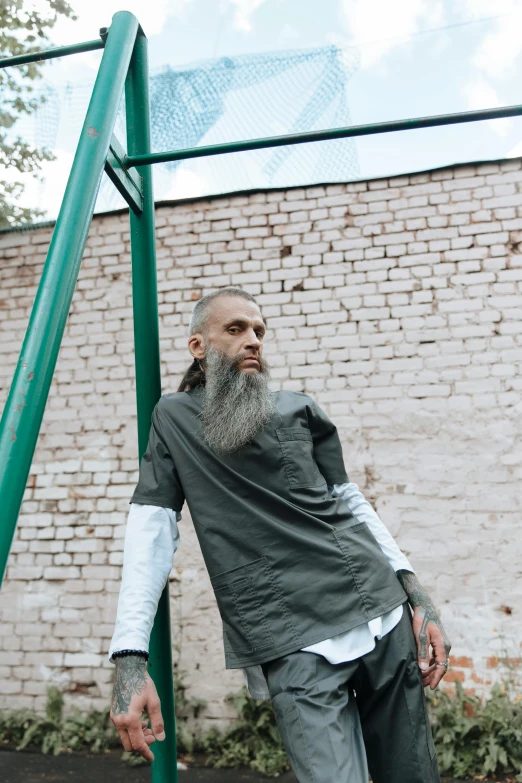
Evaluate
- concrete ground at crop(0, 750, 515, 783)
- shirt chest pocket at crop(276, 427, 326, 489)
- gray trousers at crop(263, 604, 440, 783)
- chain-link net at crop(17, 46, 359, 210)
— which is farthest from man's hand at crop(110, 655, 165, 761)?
chain-link net at crop(17, 46, 359, 210)

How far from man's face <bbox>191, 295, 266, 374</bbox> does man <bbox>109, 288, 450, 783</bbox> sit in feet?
0.21

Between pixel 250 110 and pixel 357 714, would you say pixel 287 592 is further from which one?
pixel 250 110

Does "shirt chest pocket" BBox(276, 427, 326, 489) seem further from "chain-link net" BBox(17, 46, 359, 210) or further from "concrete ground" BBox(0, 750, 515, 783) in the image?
"chain-link net" BBox(17, 46, 359, 210)

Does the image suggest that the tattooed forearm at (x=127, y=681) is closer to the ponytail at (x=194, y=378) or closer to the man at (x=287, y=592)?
the man at (x=287, y=592)

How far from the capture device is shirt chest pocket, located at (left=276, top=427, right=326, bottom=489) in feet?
6.02

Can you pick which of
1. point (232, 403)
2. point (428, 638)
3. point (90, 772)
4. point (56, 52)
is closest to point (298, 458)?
point (232, 403)

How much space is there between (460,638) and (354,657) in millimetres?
2544

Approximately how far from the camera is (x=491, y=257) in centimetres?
421

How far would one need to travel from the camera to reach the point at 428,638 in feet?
5.96

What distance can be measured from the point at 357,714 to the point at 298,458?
27.3 inches

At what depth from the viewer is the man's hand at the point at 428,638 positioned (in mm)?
1772

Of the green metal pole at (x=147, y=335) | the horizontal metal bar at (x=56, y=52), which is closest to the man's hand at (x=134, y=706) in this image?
the green metal pole at (x=147, y=335)

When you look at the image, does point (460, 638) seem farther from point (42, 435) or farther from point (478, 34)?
point (478, 34)

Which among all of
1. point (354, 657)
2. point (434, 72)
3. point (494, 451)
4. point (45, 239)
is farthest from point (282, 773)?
point (434, 72)
